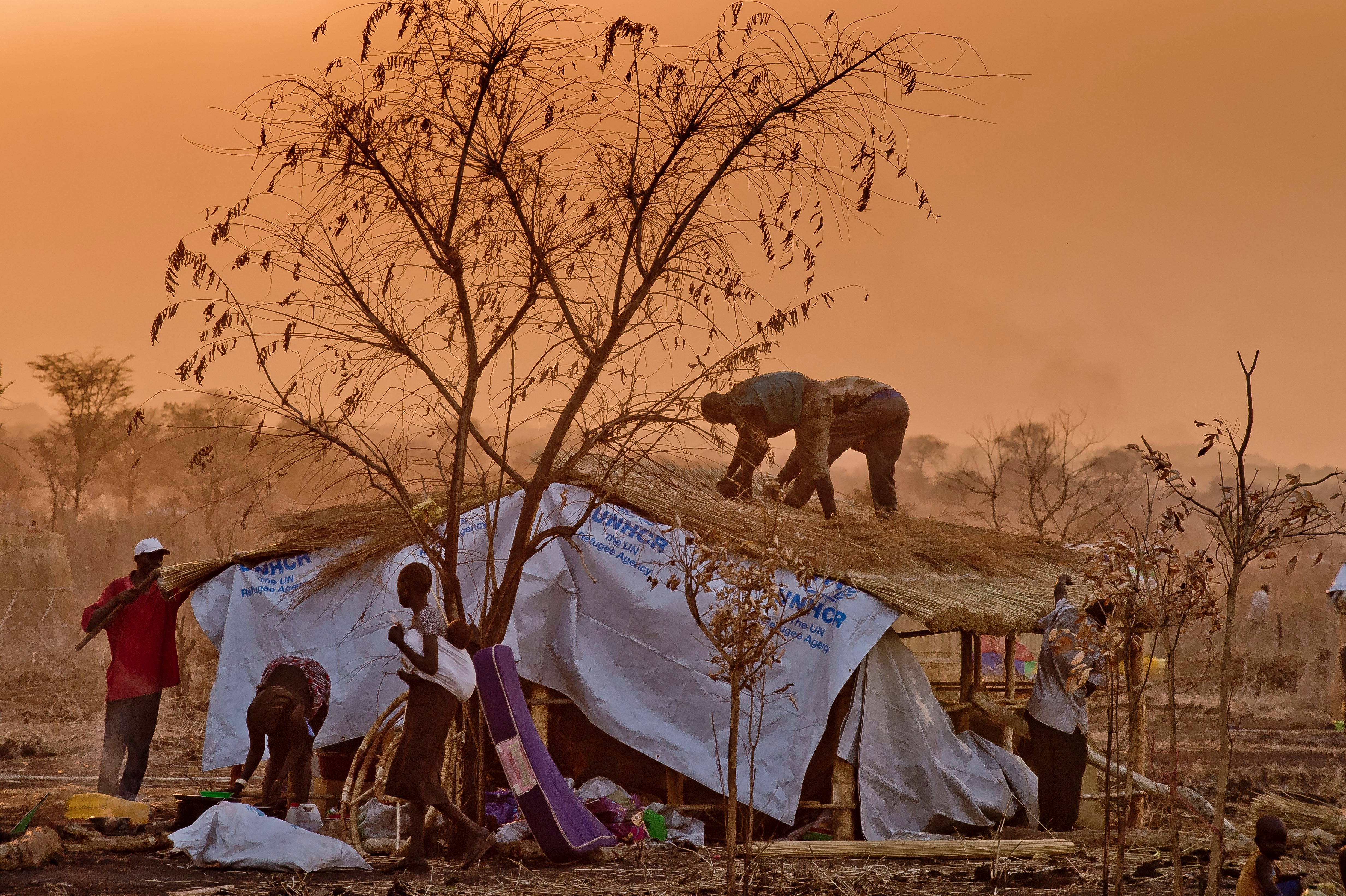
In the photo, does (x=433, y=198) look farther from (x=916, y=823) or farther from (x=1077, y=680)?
(x=916, y=823)

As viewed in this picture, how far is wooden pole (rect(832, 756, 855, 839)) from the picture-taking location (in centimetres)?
777

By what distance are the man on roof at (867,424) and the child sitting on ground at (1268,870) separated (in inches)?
222

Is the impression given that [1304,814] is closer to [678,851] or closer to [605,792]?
[678,851]

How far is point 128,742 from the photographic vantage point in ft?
26.8

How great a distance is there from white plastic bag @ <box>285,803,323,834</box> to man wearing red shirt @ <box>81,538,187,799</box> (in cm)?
143

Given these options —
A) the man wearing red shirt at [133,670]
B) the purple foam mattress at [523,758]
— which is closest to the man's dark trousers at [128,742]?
the man wearing red shirt at [133,670]

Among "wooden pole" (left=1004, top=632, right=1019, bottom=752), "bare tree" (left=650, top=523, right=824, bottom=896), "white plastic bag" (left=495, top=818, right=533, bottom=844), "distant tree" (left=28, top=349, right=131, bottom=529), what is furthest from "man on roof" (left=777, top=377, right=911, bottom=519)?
"distant tree" (left=28, top=349, right=131, bottom=529)

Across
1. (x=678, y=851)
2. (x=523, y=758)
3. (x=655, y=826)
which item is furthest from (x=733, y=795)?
(x=655, y=826)

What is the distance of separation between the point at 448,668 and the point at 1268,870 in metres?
3.74

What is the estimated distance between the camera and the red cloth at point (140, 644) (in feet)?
26.7

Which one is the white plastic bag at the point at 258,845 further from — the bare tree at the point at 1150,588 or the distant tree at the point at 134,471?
the distant tree at the point at 134,471

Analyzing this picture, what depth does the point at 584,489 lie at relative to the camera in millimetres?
8555

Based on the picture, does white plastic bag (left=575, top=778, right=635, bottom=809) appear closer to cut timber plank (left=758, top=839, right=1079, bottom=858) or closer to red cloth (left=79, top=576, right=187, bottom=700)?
cut timber plank (left=758, top=839, right=1079, bottom=858)

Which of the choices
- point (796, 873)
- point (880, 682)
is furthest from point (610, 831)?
point (880, 682)
